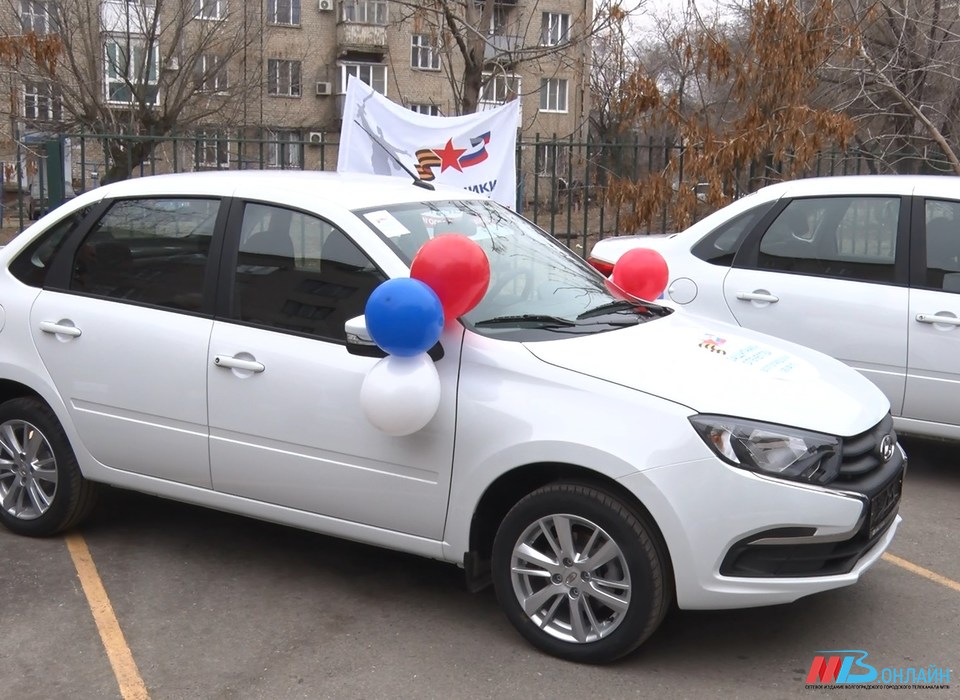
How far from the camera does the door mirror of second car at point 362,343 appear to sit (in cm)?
394

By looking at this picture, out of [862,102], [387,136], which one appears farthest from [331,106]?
[387,136]

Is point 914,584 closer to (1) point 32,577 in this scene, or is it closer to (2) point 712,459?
(2) point 712,459

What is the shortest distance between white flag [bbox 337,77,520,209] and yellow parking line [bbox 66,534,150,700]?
4.13 meters

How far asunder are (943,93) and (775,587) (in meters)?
13.6

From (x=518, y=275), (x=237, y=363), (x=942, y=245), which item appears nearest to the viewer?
(x=237, y=363)

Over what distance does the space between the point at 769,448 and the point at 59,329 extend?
3.15 meters

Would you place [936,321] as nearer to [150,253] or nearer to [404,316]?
[404,316]

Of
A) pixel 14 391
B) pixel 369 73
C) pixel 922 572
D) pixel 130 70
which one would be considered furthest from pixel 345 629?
pixel 369 73

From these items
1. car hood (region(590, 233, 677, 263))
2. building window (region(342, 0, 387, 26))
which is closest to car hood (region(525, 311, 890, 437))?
car hood (region(590, 233, 677, 263))

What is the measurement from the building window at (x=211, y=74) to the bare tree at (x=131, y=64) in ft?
0.08

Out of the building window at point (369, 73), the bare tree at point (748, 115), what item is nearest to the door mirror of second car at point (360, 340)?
the bare tree at point (748, 115)

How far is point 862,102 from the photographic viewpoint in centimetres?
1520

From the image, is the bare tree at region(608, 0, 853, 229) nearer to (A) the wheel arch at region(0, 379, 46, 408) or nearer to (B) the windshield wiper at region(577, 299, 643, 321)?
(B) the windshield wiper at region(577, 299, 643, 321)

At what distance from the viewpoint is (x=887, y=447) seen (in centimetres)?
400
